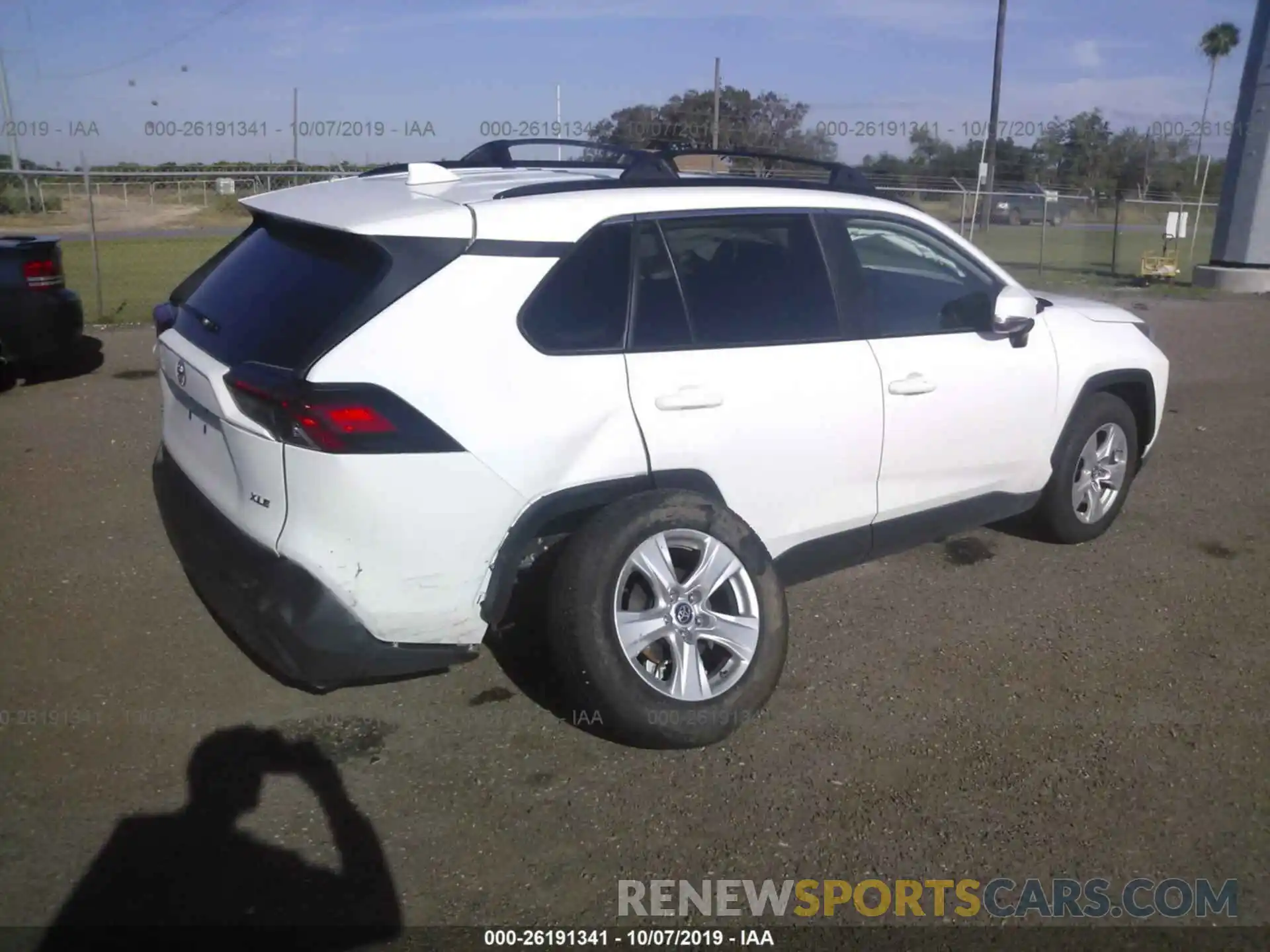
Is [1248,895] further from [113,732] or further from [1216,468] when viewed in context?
[1216,468]

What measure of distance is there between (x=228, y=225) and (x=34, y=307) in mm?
23558

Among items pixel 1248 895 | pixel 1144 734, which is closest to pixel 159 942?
pixel 1248 895

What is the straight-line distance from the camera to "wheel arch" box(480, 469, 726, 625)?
3506mm

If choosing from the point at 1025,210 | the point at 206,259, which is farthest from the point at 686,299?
the point at 1025,210

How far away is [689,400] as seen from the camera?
149 inches

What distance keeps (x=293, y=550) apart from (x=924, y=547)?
11.6ft

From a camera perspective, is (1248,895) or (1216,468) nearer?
(1248,895)

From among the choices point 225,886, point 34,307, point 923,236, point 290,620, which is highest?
point 923,236

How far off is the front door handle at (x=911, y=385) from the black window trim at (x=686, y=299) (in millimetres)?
231

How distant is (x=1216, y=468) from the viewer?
7.11 m

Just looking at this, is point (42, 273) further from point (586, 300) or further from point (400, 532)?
point (400, 532)

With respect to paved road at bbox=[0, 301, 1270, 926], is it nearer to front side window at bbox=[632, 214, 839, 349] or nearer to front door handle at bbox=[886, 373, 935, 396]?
front door handle at bbox=[886, 373, 935, 396]

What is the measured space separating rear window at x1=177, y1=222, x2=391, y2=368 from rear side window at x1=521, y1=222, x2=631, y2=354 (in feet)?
1.68

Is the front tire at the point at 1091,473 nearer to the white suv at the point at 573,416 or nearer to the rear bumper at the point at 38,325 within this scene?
the white suv at the point at 573,416
